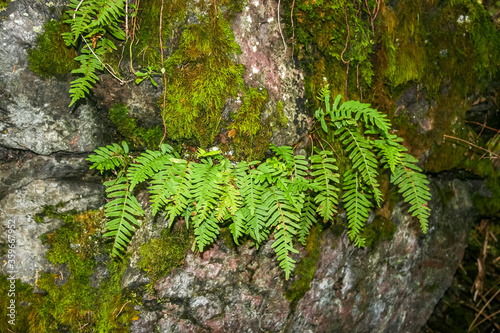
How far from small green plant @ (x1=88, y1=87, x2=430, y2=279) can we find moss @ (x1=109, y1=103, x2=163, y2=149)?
6.9 inches

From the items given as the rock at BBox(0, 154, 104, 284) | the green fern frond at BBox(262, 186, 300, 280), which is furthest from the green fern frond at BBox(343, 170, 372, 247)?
the rock at BBox(0, 154, 104, 284)

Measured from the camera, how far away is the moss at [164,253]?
8.79 feet

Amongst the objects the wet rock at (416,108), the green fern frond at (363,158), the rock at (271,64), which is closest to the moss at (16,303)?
the rock at (271,64)

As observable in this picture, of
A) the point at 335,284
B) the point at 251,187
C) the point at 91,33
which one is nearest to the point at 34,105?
→ the point at 91,33

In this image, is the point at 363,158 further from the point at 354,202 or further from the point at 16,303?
the point at 16,303

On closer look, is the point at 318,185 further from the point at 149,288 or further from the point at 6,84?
the point at 6,84

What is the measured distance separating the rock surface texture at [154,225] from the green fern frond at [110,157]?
0.91 ft

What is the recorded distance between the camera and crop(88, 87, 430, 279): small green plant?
7.60 ft

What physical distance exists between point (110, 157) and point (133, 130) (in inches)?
14.5

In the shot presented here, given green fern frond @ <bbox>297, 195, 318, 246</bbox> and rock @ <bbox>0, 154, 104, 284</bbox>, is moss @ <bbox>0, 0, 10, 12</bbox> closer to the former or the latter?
rock @ <bbox>0, 154, 104, 284</bbox>

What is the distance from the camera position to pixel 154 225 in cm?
271

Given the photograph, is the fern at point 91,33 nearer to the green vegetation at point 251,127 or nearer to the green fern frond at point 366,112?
the green vegetation at point 251,127

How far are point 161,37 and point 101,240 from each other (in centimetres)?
176

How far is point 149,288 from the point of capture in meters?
2.68
